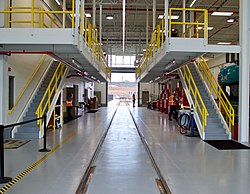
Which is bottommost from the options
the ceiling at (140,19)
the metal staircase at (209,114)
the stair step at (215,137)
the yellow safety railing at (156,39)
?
the stair step at (215,137)

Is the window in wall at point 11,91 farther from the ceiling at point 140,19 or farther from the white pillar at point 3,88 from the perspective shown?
the ceiling at point 140,19

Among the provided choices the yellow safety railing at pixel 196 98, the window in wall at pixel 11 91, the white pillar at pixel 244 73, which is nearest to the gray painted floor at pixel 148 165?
the yellow safety railing at pixel 196 98

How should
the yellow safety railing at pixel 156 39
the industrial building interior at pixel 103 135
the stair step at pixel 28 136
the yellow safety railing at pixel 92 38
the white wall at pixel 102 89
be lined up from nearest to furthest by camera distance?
the industrial building interior at pixel 103 135, the stair step at pixel 28 136, the yellow safety railing at pixel 92 38, the yellow safety railing at pixel 156 39, the white wall at pixel 102 89

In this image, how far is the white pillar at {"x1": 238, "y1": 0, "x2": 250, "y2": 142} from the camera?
10.8 metres

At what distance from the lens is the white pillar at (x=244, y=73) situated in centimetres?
1079

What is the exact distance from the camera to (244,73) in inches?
425

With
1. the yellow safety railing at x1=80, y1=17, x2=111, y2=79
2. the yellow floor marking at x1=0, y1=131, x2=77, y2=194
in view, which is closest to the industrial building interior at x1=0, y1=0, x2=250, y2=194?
the yellow floor marking at x1=0, y1=131, x2=77, y2=194

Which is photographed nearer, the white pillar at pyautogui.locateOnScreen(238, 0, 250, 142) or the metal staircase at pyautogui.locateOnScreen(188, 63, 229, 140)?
the white pillar at pyautogui.locateOnScreen(238, 0, 250, 142)

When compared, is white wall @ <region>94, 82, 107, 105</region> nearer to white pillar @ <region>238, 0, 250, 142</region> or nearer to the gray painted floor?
the gray painted floor

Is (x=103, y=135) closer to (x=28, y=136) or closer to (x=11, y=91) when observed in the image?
(x=28, y=136)

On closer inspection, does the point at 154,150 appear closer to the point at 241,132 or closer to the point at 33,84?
the point at 241,132

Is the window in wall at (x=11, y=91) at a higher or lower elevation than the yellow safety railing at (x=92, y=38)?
lower

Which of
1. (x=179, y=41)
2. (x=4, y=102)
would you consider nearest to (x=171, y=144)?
(x=179, y=41)

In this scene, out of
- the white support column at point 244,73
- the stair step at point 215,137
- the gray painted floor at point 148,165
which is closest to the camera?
the gray painted floor at point 148,165
